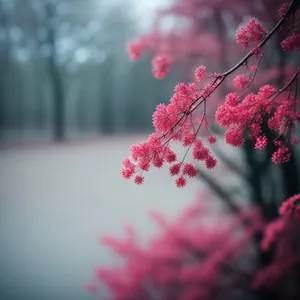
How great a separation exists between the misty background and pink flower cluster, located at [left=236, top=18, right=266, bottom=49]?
2546 mm

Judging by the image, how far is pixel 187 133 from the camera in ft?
4.58

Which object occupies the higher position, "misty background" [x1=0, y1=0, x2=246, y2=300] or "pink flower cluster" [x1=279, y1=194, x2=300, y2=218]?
"misty background" [x1=0, y1=0, x2=246, y2=300]

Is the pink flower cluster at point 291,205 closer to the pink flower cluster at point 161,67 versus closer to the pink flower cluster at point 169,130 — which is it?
the pink flower cluster at point 169,130

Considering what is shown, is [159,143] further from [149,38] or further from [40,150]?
[40,150]

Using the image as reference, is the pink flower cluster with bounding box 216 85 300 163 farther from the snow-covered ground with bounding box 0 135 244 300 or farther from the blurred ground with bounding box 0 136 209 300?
the blurred ground with bounding box 0 136 209 300

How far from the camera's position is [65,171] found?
1121 cm

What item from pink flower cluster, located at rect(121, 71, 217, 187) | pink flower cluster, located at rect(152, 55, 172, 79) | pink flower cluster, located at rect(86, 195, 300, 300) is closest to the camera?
pink flower cluster, located at rect(121, 71, 217, 187)

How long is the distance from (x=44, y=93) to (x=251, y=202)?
78.7ft

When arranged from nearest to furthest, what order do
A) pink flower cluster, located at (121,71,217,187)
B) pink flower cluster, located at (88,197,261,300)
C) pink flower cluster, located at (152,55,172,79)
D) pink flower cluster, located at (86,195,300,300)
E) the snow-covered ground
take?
pink flower cluster, located at (121,71,217,187) < pink flower cluster, located at (152,55,172,79) < pink flower cluster, located at (86,195,300,300) < pink flower cluster, located at (88,197,261,300) < the snow-covered ground

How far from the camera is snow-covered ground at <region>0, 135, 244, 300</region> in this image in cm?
598

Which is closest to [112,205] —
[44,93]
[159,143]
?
[159,143]

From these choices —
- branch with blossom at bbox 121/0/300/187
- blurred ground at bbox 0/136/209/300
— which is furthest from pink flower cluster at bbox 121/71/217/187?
blurred ground at bbox 0/136/209/300

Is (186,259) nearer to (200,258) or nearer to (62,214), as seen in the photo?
(200,258)

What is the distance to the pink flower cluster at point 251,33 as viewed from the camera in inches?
55.7
